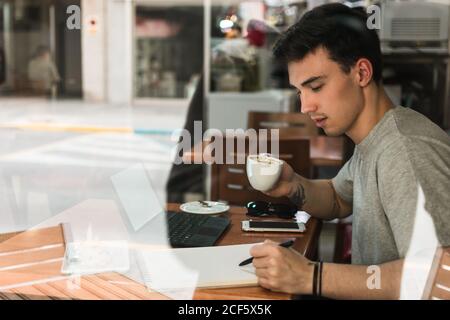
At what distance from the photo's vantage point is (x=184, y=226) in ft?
4.49

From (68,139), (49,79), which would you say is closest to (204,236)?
(49,79)

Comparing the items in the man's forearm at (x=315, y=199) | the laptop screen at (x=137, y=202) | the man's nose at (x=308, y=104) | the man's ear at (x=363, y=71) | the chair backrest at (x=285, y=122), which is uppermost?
the man's ear at (x=363, y=71)

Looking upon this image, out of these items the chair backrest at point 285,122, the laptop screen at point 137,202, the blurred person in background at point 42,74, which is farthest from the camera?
the blurred person in background at point 42,74

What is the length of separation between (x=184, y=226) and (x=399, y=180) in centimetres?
54

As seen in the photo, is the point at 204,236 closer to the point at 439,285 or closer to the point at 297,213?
the point at 297,213

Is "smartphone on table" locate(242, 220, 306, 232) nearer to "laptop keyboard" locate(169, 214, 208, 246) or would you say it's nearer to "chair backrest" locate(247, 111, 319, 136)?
"laptop keyboard" locate(169, 214, 208, 246)

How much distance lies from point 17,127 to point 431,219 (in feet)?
9.88

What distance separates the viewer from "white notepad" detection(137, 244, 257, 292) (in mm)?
1010

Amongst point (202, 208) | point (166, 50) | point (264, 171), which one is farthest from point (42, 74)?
point (166, 50)

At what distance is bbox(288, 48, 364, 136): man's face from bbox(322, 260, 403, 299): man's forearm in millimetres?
332

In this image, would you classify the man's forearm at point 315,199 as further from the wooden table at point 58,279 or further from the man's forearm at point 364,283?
the man's forearm at point 364,283

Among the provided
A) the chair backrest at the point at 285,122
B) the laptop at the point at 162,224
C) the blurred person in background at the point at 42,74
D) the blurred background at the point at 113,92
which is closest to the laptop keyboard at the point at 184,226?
the laptop at the point at 162,224

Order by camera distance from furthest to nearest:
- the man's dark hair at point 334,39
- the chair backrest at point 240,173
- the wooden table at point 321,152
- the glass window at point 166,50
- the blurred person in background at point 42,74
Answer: the glass window at point 166,50
the blurred person in background at point 42,74
the wooden table at point 321,152
the chair backrest at point 240,173
the man's dark hair at point 334,39

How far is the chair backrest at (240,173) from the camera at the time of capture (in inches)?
75.6
